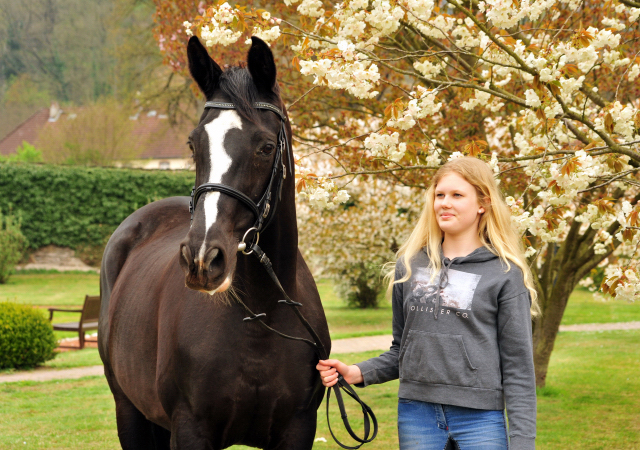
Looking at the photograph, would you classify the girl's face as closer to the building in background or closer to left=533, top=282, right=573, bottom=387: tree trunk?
left=533, top=282, right=573, bottom=387: tree trunk

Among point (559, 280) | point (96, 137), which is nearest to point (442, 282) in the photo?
point (559, 280)

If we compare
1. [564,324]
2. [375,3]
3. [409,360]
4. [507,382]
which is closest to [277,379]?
[409,360]

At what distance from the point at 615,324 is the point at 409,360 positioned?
13.7 m

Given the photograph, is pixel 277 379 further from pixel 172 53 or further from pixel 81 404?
pixel 172 53

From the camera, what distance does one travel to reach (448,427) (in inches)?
91.9

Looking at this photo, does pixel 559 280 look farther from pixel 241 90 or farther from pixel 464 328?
pixel 241 90

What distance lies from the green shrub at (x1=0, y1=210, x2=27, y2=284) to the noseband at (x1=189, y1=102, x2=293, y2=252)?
19.9m

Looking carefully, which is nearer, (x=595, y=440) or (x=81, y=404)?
(x=595, y=440)

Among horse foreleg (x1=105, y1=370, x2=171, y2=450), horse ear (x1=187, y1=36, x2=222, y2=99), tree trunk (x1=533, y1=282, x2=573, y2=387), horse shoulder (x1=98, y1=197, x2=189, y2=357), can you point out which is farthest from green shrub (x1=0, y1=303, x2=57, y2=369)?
horse ear (x1=187, y1=36, x2=222, y2=99)

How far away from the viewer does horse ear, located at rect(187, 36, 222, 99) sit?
2.40 m

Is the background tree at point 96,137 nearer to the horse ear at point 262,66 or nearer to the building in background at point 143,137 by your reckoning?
the building in background at point 143,137

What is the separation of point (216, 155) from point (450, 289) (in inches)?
40.1

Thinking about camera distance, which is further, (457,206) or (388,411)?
(388,411)

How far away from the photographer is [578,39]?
12.0 ft
